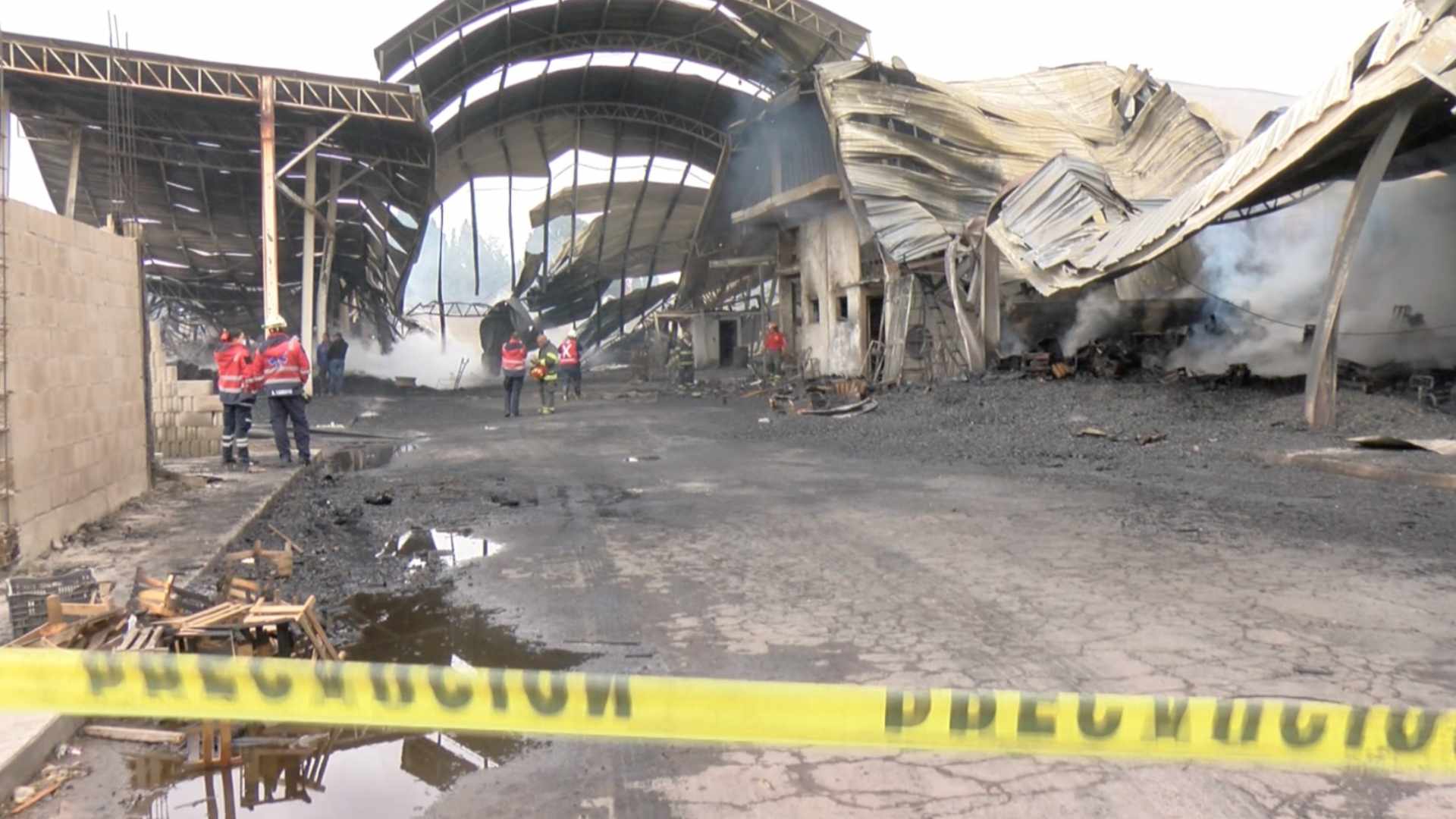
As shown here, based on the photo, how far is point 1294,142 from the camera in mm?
10305

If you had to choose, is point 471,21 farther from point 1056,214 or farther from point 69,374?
point 69,374

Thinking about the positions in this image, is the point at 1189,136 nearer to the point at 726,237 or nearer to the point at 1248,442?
the point at 1248,442

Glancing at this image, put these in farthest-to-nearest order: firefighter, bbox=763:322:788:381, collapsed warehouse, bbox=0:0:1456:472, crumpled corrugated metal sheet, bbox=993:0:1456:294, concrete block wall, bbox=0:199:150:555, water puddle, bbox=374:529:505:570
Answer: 1. firefighter, bbox=763:322:788:381
2. collapsed warehouse, bbox=0:0:1456:472
3. crumpled corrugated metal sheet, bbox=993:0:1456:294
4. water puddle, bbox=374:529:505:570
5. concrete block wall, bbox=0:199:150:555

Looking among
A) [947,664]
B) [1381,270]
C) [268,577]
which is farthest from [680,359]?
[947,664]

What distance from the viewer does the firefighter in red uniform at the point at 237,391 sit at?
1059 cm

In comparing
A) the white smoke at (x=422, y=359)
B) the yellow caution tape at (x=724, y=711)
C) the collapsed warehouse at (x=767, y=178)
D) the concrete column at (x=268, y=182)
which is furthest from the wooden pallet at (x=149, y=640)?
the white smoke at (x=422, y=359)

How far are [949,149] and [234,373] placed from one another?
14.4 meters

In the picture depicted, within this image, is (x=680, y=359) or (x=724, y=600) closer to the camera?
(x=724, y=600)

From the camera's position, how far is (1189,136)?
19047 mm

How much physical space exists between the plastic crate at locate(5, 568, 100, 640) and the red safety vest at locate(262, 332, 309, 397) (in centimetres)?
646

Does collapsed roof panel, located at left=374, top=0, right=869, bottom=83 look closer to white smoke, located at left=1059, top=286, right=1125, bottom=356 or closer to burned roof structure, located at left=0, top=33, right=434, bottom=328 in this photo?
burned roof structure, located at left=0, top=33, right=434, bottom=328

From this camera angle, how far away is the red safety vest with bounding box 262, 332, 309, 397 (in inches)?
415

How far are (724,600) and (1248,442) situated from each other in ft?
26.9

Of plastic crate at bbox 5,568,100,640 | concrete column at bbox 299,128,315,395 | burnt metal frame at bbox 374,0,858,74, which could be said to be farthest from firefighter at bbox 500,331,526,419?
plastic crate at bbox 5,568,100,640
